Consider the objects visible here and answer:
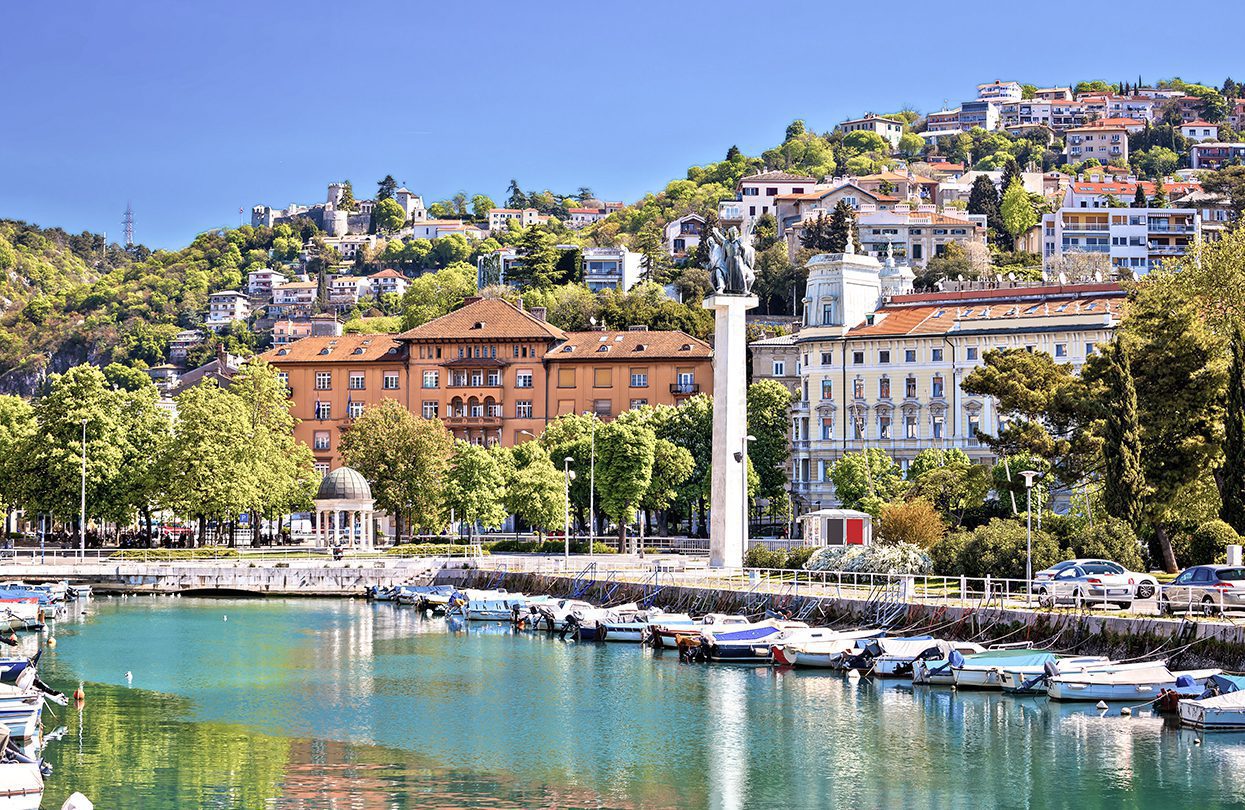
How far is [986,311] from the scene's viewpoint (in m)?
110

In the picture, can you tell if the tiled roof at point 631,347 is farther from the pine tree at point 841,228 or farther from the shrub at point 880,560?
the shrub at point 880,560

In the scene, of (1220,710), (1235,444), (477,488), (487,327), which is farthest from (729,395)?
(487,327)

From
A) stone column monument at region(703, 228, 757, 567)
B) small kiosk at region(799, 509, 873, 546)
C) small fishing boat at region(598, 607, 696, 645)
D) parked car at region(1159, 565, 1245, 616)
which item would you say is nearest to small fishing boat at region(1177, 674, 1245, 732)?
parked car at region(1159, 565, 1245, 616)

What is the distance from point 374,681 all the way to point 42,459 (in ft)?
153

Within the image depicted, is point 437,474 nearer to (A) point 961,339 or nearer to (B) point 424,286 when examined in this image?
(A) point 961,339

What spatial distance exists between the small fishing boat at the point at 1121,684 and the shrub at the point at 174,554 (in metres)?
58.3

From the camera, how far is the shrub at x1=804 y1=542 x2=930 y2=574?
62.9 m

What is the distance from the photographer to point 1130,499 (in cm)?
5912

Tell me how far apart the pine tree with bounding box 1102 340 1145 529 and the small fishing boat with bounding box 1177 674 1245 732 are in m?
19.1

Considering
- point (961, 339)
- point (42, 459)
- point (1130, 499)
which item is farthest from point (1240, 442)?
point (42, 459)

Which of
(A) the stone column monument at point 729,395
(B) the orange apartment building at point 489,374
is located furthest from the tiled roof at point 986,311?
(A) the stone column monument at point 729,395

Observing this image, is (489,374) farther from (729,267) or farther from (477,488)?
(729,267)

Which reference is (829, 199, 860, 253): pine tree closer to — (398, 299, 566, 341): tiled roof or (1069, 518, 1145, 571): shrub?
(398, 299, 566, 341): tiled roof

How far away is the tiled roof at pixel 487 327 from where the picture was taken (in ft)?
427
